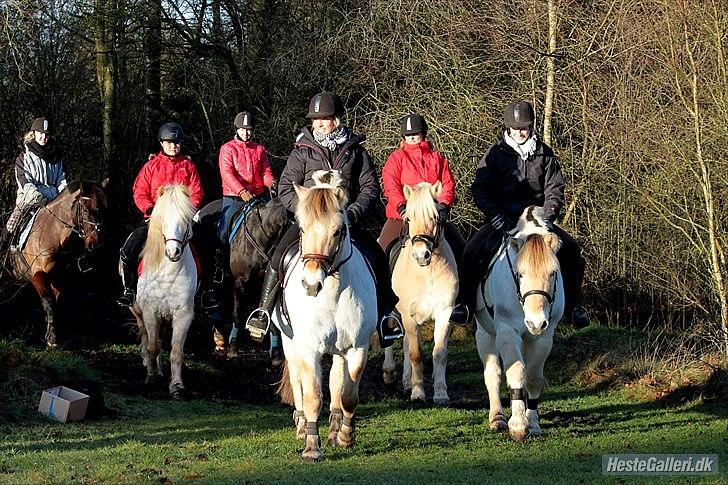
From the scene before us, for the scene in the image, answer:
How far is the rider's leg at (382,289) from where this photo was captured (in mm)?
9375

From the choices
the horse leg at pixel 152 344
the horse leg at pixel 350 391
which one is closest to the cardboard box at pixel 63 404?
the horse leg at pixel 152 344

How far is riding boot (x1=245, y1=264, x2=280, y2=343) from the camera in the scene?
374 inches

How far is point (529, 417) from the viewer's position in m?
9.81

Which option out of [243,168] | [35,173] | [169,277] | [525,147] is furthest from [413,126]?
[35,173]

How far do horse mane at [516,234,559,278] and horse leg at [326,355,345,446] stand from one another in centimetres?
171

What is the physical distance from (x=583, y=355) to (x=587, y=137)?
4.17m

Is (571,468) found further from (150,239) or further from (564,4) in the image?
(564,4)

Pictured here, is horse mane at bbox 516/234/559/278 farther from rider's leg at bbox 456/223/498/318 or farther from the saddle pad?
the saddle pad

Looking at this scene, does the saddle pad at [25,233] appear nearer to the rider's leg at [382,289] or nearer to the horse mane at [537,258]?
the rider's leg at [382,289]

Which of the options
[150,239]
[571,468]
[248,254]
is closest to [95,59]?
[248,254]

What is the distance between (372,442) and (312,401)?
1057 mm

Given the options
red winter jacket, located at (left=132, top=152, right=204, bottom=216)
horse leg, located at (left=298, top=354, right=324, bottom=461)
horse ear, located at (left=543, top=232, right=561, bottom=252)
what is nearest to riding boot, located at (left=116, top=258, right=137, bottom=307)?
red winter jacket, located at (left=132, top=152, right=204, bottom=216)

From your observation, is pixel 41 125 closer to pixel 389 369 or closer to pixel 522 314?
pixel 389 369

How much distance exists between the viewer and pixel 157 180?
44.3 ft
